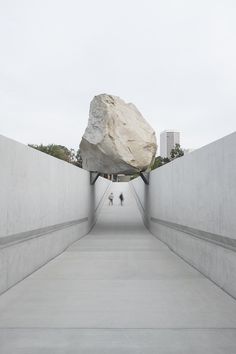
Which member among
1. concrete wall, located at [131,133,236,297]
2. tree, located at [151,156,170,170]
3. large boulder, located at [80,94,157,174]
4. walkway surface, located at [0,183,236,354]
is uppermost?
tree, located at [151,156,170,170]

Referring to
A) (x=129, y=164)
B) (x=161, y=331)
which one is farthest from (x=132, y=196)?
(x=161, y=331)

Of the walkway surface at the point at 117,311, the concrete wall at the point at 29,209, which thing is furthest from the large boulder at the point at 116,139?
the walkway surface at the point at 117,311

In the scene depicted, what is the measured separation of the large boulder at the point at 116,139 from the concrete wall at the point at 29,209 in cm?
507

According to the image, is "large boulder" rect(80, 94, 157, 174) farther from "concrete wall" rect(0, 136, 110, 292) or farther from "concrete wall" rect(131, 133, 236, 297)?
"concrete wall" rect(131, 133, 236, 297)

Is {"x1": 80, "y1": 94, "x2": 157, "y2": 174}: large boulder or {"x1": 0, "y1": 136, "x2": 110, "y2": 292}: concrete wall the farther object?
{"x1": 80, "y1": 94, "x2": 157, "y2": 174}: large boulder

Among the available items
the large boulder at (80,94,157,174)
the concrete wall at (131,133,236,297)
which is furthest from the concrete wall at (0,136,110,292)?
the large boulder at (80,94,157,174)

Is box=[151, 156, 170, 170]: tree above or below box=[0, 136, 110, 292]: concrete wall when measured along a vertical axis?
above

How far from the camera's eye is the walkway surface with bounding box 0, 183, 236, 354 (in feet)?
14.9

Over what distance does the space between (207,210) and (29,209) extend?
3.74 metres

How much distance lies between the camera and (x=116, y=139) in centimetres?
1925

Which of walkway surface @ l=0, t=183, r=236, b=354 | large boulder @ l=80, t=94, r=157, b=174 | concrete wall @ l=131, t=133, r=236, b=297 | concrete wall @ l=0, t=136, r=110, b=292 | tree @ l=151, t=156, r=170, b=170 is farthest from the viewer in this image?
tree @ l=151, t=156, r=170, b=170

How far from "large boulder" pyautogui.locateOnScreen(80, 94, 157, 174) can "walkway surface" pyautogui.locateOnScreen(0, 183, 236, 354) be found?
916 cm

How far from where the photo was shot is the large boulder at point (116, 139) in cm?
1920

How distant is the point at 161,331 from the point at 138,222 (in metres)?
21.3
